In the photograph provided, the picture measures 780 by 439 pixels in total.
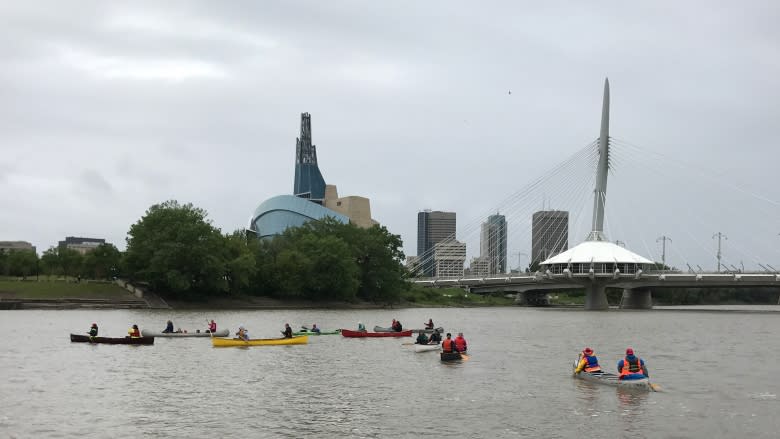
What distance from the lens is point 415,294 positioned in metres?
149

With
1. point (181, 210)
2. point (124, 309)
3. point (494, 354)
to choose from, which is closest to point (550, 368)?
point (494, 354)

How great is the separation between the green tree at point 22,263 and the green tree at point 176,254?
82.8ft

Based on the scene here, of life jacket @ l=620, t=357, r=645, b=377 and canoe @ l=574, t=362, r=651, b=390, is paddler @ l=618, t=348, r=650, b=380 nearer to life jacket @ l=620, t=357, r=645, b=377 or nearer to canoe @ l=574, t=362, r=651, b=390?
life jacket @ l=620, t=357, r=645, b=377

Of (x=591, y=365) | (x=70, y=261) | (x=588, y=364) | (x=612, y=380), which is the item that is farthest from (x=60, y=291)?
(x=612, y=380)

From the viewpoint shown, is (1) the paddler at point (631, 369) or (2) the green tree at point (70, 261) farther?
(2) the green tree at point (70, 261)

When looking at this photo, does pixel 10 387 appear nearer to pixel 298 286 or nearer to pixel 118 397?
pixel 118 397

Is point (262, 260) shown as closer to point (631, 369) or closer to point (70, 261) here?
point (70, 261)

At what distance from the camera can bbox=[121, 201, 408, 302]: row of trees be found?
98375 mm

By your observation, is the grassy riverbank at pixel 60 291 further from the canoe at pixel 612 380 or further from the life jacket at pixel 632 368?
the life jacket at pixel 632 368

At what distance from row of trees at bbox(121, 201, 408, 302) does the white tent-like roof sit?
27.1m

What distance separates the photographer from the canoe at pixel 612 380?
3484 cm

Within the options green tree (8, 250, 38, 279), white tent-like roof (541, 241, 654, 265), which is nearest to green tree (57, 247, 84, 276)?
green tree (8, 250, 38, 279)

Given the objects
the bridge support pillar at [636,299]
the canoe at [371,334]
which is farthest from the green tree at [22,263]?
the bridge support pillar at [636,299]

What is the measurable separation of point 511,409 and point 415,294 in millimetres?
118924
